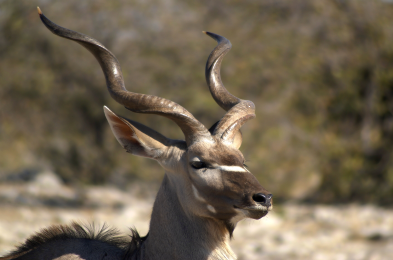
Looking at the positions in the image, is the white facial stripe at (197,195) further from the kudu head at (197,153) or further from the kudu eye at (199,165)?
the kudu eye at (199,165)

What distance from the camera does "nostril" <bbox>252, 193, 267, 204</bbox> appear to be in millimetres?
3457

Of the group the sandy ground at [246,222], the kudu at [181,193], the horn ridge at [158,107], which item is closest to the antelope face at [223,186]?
the kudu at [181,193]

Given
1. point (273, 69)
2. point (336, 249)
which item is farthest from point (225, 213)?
point (273, 69)

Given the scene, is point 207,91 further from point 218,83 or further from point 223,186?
point 223,186

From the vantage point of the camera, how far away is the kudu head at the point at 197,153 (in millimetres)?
3575

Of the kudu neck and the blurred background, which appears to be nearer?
the kudu neck

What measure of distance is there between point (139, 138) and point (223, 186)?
3.07ft

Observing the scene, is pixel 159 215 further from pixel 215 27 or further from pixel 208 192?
pixel 215 27

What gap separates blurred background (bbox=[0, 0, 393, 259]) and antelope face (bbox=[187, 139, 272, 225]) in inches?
335

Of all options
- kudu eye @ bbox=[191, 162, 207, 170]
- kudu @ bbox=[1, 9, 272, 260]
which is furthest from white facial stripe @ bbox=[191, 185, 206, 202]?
kudu eye @ bbox=[191, 162, 207, 170]

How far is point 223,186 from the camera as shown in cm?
362

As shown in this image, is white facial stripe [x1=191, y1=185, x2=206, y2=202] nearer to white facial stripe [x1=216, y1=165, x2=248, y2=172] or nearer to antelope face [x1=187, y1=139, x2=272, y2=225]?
antelope face [x1=187, y1=139, x2=272, y2=225]

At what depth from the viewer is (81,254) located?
161 inches

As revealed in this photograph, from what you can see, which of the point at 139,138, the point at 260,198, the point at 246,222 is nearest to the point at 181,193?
the point at 139,138
